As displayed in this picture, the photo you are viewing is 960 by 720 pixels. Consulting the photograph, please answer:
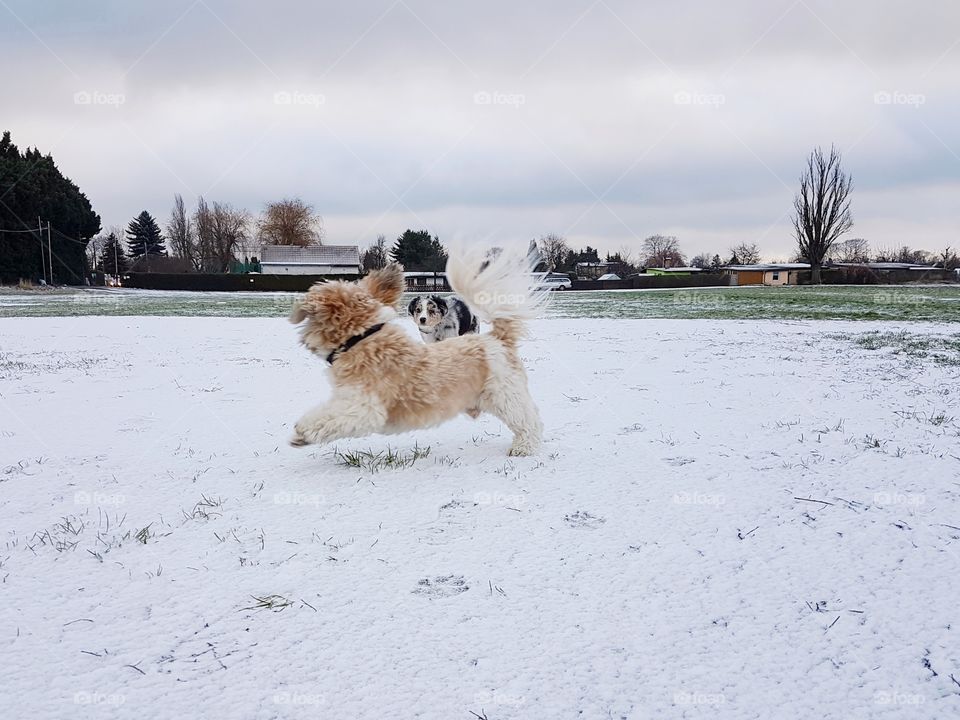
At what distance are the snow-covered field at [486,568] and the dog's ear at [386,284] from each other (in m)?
1.08

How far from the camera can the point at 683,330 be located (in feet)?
43.5

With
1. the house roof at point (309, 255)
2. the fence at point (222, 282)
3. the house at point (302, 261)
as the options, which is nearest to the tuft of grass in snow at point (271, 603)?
the fence at point (222, 282)

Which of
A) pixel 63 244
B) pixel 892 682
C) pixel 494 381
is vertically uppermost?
pixel 63 244

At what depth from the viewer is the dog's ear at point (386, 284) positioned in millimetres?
4098

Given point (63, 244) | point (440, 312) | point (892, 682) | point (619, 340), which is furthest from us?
point (63, 244)

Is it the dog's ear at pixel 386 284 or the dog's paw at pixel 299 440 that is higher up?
the dog's ear at pixel 386 284

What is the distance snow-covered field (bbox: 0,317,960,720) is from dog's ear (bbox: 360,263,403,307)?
3.56 feet

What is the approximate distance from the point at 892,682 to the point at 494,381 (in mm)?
2763

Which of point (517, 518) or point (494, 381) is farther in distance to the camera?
point (494, 381)

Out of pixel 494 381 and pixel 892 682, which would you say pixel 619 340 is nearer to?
pixel 494 381

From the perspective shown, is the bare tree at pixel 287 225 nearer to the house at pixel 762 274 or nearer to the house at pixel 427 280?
the house at pixel 427 280

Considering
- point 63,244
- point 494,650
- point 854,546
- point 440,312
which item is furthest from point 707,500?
point 63,244

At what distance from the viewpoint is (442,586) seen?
2.38 m

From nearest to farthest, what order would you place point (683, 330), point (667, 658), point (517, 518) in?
point (667, 658), point (517, 518), point (683, 330)
